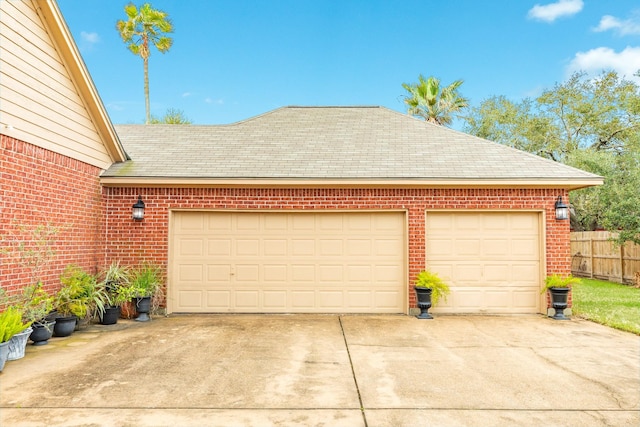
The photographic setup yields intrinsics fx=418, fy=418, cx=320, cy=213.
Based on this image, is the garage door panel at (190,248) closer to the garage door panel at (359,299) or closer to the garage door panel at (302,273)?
the garage door panel at (302,273)

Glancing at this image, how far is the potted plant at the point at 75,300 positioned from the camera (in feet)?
20.8

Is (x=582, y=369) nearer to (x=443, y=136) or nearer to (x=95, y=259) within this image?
(x=443, y=136)

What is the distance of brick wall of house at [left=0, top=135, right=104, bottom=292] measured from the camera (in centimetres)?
571

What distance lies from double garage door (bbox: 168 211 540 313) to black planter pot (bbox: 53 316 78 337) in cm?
217

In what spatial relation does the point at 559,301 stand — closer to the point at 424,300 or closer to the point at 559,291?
the point at 559,291

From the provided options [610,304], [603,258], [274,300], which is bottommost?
[610,304]

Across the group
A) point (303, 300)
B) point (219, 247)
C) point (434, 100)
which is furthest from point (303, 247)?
point (434, 100)

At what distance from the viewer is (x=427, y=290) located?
789 centimetres

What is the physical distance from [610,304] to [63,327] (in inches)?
438

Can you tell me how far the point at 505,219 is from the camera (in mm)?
8492

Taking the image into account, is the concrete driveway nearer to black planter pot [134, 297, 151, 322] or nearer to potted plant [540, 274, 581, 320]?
black planter pot [134, 297, 151, 322]

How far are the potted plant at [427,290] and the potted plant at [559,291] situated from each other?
1984 millimetres

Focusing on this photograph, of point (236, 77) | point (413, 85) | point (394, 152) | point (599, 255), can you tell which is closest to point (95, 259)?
point (394, 152)

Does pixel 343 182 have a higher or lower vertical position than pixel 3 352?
higher
